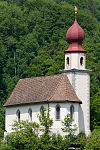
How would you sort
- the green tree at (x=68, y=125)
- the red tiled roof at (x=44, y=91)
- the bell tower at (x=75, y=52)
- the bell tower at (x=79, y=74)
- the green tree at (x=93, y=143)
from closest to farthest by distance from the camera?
the green tree at (x=93, y=143), the green tree at (x=68, y=125), the red tiled roof at (x=44, y=91), the bell tower at (x=79, y=74), the bell tower at (x=75, y=52)

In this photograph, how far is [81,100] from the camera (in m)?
106

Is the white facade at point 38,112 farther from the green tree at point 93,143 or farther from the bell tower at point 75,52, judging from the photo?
the bell tower at point 75,52

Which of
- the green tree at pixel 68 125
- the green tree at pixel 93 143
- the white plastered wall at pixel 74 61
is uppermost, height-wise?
the white plastered wall at pixel 74 61

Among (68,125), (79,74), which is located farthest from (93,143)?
(79,74)

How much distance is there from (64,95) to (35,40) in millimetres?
48063

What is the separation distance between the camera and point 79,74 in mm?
106688

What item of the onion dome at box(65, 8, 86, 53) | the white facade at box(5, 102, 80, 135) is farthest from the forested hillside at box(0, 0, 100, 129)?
the onion dome at box(65, 8, 86, 53)

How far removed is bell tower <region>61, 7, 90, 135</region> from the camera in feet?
348

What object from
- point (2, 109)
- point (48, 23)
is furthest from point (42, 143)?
point (48, 23)

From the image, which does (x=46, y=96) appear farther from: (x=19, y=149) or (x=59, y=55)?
(x=59, y=55)

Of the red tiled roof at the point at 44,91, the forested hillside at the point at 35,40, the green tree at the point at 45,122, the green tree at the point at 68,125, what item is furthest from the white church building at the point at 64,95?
the forested hillside at the point at 35,40

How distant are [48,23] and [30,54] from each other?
12622mm

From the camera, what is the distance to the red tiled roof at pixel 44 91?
104 m

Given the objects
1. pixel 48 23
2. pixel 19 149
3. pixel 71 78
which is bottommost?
pixel 19 149
